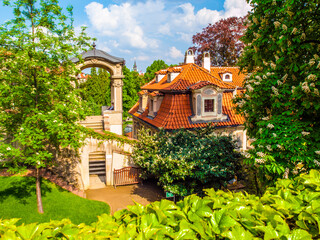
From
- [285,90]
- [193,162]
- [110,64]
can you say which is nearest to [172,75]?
[110,64]

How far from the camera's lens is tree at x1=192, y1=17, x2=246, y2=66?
28938mm

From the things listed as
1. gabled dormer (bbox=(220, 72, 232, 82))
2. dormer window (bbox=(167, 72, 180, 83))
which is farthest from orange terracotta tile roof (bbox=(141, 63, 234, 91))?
gabled dormer (bbox=(220, 72, 232, 82))

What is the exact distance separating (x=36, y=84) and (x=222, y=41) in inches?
950

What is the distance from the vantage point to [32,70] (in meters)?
10.1

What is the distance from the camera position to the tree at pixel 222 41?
28.9 metres

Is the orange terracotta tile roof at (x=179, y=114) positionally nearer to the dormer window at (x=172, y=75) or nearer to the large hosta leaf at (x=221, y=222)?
the dormer window at (x=172, y=75)

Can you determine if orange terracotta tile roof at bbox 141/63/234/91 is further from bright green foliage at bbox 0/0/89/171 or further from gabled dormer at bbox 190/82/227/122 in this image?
bright green foliage at bbox 0/0/89/171

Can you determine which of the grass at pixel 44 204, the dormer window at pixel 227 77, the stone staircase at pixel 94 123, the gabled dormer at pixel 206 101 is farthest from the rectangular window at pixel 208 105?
the grass at pixel 44 204


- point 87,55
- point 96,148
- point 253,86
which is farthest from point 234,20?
point 253,86

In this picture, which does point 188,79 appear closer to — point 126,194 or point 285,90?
point 126,194

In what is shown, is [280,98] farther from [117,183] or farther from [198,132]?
[117,183]

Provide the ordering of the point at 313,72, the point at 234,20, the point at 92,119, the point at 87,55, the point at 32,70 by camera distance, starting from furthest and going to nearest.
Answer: the point at 234,20
the point at 92,119
the point at 87,55
the point at 32,70
the point at 313,72

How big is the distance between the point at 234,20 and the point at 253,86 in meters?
25.6

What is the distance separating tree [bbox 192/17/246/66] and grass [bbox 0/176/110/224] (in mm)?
21964
